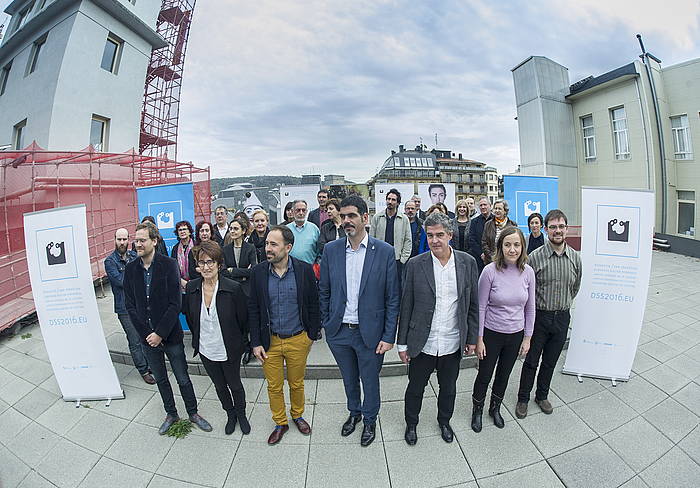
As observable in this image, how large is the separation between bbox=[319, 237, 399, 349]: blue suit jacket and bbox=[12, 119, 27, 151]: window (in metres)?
15.4

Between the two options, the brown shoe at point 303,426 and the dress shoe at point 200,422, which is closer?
the brown shoe at point 303,426

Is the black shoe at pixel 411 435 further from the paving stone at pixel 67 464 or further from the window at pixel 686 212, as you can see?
the window at pixel 686 212

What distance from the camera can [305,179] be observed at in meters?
18.8

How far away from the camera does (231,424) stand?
2.81m

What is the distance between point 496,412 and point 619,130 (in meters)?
17.6

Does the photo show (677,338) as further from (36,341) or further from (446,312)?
(36,341)

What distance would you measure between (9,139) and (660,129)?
26.6 metres

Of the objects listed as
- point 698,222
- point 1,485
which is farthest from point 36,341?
point 698,222

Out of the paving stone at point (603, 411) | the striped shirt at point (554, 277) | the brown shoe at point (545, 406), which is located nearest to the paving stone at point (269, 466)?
the brown shoe at point (545, 406)

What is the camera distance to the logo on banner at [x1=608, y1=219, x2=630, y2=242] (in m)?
3.20

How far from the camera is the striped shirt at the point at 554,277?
9.20 ft

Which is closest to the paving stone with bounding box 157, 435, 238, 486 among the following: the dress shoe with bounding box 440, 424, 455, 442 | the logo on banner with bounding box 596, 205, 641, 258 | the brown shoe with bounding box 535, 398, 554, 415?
the dress shoe with bounding box 440, 424, 455, 442

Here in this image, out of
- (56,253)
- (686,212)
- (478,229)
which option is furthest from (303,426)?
(686,212)

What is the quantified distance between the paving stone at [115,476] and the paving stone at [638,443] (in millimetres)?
3894
